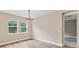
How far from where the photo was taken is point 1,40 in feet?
5.31

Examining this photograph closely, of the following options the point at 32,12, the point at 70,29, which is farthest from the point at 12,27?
the point at 70,29

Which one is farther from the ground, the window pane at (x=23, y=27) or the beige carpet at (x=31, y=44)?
the window pane at (x=23, y=27)

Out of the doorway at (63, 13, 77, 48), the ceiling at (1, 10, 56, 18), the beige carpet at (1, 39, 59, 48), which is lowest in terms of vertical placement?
the beige carpet at (1, 39, 59, 48)

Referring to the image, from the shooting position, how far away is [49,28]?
1.77m

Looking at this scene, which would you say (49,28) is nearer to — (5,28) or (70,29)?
(70,29)

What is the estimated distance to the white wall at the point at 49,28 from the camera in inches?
66.6

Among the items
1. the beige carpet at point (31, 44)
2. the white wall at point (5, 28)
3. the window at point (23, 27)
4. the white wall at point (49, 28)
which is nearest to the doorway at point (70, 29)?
the white wall at point (49, 28)

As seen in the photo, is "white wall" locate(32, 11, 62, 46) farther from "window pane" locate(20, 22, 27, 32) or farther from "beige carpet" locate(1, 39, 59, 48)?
"window pane" locate(20, 22, 27, 32)

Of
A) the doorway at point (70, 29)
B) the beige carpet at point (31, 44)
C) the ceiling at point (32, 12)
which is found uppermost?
the ceiling at point (32, 12)

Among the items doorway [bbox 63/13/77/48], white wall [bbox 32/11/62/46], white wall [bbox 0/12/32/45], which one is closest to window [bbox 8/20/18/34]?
white wall [bbox 0/12/32/45]

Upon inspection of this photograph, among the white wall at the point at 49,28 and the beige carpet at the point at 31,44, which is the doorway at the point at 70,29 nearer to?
the white wall at the point at 49,28

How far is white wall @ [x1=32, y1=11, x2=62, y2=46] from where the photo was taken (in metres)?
1.69
